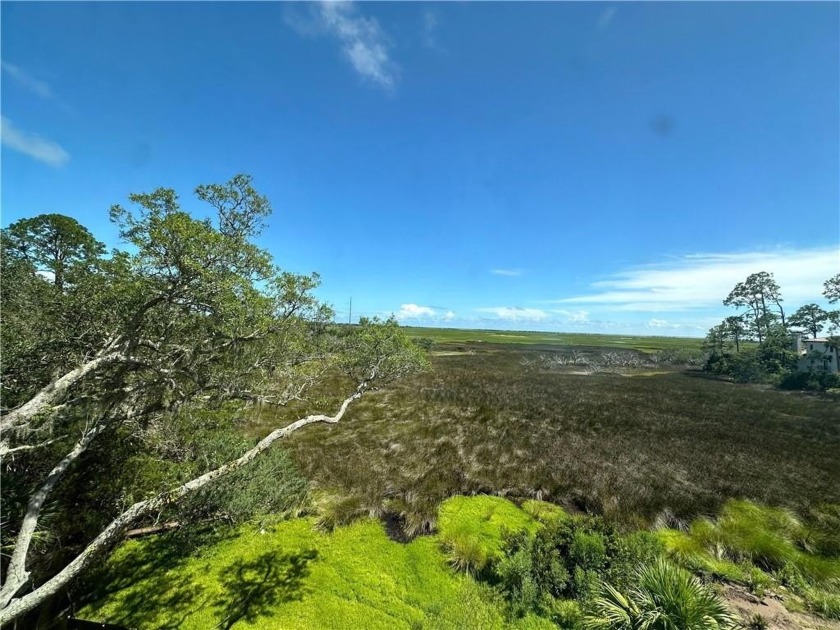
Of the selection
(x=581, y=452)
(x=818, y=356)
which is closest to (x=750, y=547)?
(x=581, y=452)

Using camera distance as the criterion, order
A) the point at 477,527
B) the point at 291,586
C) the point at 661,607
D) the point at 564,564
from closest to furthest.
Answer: the point at 661,607 → the point at 291,586 → the point at 564,564 → the point at 477,527

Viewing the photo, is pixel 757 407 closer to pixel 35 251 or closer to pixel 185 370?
pixel 185 370

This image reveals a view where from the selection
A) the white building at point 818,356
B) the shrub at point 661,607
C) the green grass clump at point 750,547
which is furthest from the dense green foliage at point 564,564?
the white building at point 818,356

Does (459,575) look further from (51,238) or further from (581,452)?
(51,238)

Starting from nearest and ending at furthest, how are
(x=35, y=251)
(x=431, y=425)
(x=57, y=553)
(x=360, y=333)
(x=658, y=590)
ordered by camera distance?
(x=658, y=590)
(x=57, y=553)
(x=360, y=333)
(x=431, y=425)
(x=35, y=251)

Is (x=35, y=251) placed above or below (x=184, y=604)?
above

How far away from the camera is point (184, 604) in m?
10.4

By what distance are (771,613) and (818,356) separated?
219 feet

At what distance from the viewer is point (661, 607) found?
26.3 ft

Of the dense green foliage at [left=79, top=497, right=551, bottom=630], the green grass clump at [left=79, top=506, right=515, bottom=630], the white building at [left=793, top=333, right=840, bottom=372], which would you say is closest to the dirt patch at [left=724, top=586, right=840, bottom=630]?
the dense green foliage at [left=79, top=497, right=551, bottom=630]

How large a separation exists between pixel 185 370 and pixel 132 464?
4591 millimetres

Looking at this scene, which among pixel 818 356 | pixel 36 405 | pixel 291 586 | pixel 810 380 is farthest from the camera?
pixel 818 356

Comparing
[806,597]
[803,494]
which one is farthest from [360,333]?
[803,494]

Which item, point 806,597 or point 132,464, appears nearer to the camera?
point 806,597
